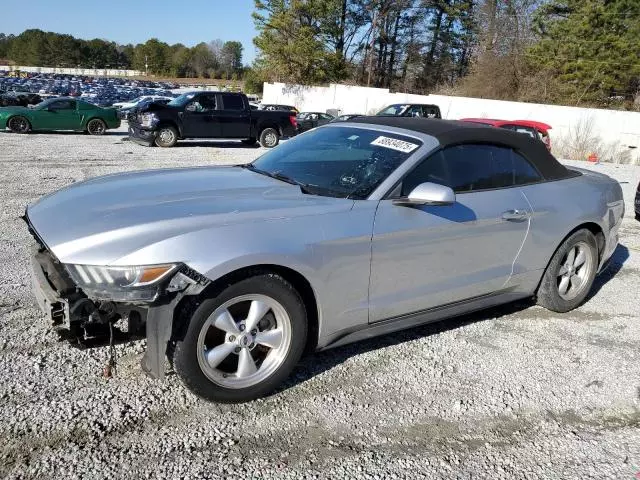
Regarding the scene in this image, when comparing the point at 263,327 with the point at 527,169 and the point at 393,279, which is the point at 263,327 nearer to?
the point at 393,279

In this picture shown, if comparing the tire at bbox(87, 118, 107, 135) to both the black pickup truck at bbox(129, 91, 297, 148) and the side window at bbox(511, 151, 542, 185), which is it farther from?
the side window at bbox(511, 151, 542, 185)

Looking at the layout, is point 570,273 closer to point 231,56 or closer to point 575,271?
point 575,271

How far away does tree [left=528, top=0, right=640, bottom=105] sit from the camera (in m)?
33.1

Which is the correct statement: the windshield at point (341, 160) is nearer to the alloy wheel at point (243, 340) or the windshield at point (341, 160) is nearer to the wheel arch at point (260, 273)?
the wheel arch at point (260, 273)

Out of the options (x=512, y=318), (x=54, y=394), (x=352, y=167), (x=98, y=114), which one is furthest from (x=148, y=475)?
(x=98, y=114)

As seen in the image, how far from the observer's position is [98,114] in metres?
19.4

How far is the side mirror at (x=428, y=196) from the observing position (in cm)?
332

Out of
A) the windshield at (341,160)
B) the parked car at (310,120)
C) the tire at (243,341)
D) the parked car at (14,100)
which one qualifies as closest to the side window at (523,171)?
the windshield at (341,160)

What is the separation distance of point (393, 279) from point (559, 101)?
117 feet

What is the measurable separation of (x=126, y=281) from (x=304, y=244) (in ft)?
3.06

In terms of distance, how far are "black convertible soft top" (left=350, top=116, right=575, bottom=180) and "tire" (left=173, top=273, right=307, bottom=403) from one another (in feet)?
5.31

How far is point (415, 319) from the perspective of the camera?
367 cm

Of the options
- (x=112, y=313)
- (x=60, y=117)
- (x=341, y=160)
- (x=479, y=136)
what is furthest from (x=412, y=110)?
(x=112, y=313)

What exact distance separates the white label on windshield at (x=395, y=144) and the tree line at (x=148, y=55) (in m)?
122
